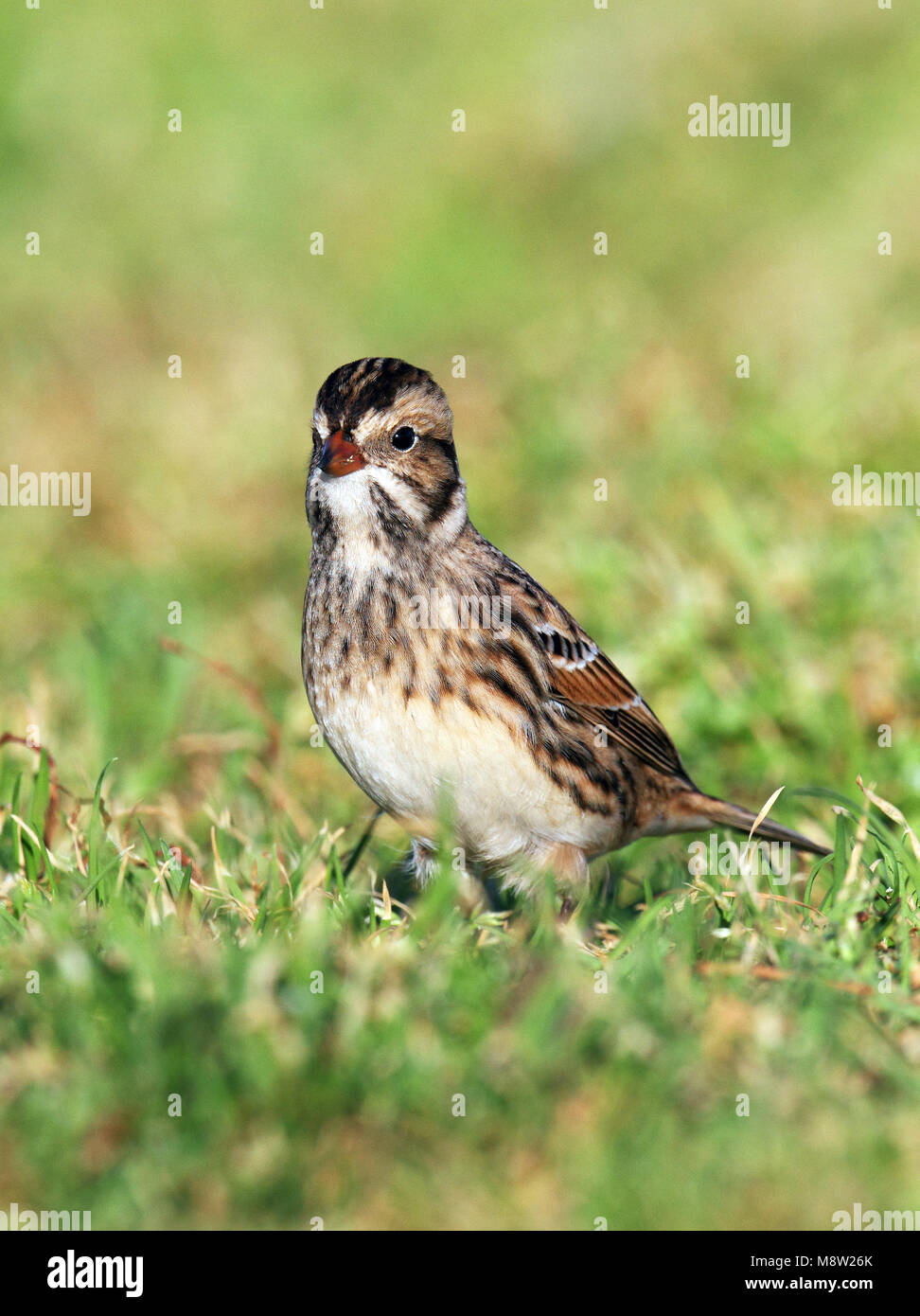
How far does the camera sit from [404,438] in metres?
5.14

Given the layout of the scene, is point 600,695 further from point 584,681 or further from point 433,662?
point 433,662

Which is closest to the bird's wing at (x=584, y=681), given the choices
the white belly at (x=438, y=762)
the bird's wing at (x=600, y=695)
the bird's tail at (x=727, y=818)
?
the bird's wing at (x=600, y=695)

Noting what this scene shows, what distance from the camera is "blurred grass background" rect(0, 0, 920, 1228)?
371 cm

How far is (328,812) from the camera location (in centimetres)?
688

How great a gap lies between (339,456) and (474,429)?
18.0 feet

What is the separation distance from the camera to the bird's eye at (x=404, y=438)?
5.10 meters

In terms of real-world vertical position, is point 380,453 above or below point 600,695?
above

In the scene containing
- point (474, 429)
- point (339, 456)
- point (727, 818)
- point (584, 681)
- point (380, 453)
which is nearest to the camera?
point (339, 456)

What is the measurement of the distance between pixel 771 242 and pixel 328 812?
8322 millimetres

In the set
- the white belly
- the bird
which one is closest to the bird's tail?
the bird

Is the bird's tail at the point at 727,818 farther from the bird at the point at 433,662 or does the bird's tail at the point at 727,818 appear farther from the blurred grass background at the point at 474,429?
the bird at the point at 433,662

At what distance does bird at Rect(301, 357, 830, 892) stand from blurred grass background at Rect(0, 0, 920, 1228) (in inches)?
29.3

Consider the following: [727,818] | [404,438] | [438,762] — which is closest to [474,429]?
[727,818]
